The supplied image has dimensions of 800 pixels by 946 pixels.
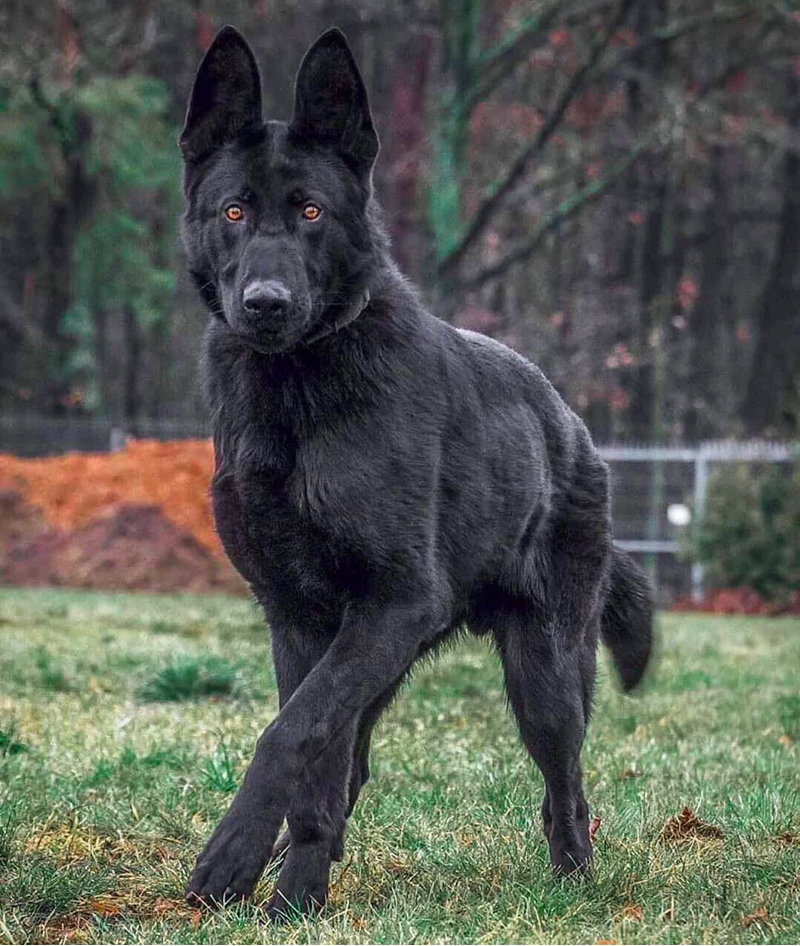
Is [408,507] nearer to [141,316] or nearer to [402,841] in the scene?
[402,841]

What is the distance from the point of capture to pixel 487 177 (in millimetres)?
23094

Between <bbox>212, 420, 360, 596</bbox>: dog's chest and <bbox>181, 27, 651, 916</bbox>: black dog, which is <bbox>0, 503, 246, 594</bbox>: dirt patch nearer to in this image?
<bbox>181, 27, 651, 916</bbox>: black dog

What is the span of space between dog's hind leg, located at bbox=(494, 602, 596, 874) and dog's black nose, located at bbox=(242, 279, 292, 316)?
116 cm

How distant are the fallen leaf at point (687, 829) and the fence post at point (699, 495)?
42.1 feet

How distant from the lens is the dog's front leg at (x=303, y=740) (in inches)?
124

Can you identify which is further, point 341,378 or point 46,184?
point 46,184

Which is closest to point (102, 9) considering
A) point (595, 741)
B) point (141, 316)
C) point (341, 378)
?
point (141, 316)

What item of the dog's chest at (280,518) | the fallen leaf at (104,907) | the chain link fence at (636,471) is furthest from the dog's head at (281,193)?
the chain link fence at (636,471)

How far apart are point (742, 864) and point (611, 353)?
2016cm

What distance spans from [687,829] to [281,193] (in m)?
2.19

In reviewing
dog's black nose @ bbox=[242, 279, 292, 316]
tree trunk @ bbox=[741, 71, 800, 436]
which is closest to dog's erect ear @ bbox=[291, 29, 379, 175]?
dog's black nose @ bbox=[242, 279, 292, 316]

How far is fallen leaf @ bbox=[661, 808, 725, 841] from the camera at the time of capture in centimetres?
412

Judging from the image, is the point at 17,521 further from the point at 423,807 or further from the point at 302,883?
the point at 302,883

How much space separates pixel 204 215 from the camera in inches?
145
